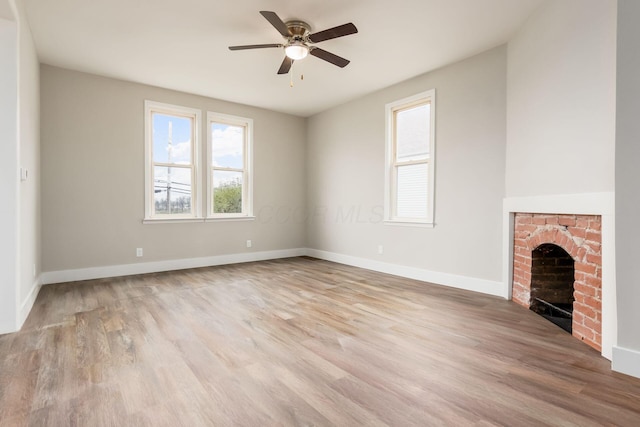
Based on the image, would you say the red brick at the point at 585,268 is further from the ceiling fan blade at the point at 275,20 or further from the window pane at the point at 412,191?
the ceiling fan blade at the point at 275,20

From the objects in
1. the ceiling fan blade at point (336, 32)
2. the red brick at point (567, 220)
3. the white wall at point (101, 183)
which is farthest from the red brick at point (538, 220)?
the white wall at point (101, 183)

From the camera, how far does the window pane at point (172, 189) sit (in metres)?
5.01

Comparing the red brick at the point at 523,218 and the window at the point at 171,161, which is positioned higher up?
the window at the point at 171,161

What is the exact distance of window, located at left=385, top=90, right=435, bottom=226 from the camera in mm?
4344

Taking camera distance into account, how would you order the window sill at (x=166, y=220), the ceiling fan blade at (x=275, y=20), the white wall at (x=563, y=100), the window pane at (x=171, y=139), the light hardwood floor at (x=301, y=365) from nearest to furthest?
1. the light hardwood floor at (x=301, y=365)
2. the white wall at (x=563, y=100)
3. the ceiling fan blade at (x=275, y=20)
4. the window sill at (x=166, y=220)
5. the window pane at (x=171, y=139)

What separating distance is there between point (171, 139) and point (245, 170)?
1.34 m

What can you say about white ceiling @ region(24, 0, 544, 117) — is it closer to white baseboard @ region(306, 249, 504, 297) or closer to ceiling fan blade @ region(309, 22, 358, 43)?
ceiling fan blade @ region(309, 22, 358, 43)

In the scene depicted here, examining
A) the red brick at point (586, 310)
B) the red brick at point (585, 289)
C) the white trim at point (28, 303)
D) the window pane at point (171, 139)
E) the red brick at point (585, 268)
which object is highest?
the window pane at point (171, 139)

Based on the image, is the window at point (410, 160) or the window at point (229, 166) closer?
the window at point (410, 160)

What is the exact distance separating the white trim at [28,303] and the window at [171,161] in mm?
1538

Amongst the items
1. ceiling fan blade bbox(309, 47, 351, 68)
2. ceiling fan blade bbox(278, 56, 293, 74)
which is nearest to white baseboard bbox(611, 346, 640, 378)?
ceiling fan blade bbox(309, 47, 351, 68)

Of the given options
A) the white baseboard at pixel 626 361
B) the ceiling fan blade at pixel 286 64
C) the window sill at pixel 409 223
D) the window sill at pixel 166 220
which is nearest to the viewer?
the white baseboard at pixel 626 361

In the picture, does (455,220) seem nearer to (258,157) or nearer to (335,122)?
A: (335,122)

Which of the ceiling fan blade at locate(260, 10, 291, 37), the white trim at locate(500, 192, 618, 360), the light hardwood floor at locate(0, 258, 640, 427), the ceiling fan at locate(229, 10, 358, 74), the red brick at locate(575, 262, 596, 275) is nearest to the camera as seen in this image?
the light hardwood floor at locate(0, 258, 640, 427)
